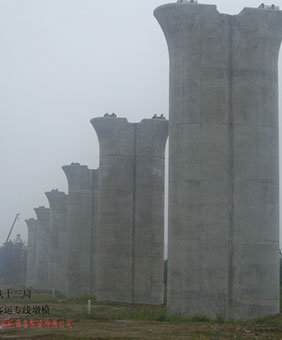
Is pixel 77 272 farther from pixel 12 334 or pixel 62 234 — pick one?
pixel 12 334

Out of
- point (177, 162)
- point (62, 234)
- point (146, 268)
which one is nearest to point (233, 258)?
point (177, 162)

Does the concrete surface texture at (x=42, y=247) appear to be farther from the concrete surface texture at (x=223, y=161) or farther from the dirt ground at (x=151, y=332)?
the dirt ground at (x=151, y=332)

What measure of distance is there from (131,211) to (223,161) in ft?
46.9

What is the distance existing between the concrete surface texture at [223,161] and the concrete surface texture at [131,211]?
1325 centimetres

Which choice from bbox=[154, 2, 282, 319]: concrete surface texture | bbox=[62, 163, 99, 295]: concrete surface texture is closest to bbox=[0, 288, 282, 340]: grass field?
bbox=[154, 2, 282, 319]: concrete surface texture

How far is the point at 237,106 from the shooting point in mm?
24406

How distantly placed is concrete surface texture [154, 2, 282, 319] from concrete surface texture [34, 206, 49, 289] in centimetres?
5382

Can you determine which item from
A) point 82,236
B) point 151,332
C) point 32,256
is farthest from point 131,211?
point 32,256

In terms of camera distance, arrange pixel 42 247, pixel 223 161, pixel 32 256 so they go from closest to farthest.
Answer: pixel 223 161 < pixel 42 247 < pixel 32 256

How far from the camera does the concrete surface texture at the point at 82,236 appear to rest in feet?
161

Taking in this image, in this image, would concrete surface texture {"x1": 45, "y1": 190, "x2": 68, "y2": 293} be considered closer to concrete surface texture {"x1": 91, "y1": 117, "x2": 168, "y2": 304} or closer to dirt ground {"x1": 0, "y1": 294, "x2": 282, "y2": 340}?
concrete surface texture {"x1": 91, "y1": 117, "x2": 168, "y2": 304}

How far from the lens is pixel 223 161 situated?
24219 mm

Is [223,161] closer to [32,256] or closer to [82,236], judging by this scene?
[82,236]

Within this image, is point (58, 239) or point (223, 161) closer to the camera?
point (223, 161)
